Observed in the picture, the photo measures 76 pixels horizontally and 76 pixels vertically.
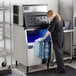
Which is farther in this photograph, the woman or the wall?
the wall

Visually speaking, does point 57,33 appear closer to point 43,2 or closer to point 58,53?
point 58,53

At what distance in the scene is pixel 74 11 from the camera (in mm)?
5539

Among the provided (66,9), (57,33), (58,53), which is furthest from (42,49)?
(66,9)

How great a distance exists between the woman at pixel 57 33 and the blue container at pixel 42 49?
0.58ft

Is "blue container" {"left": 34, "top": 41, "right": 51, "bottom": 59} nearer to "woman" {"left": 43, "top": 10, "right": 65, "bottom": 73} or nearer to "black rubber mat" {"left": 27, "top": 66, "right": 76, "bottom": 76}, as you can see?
"woman" {"left": 43, "top": 10, "right": 65, "bottom": 73}

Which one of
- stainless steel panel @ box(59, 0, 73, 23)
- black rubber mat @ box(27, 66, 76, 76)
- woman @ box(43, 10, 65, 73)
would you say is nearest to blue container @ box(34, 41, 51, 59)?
woman @ box(43, 10, 65, 73)

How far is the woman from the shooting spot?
4.68 metres

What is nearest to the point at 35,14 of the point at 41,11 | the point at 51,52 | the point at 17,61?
the point at 41,11

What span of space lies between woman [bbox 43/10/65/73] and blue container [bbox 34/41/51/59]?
0.58 feet

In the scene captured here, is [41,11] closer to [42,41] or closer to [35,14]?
[35,14]

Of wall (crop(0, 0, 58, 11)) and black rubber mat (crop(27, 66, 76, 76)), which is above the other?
wall (crop(0, 0, 58, 11))

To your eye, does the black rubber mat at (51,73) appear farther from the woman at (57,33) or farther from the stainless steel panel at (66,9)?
the stainless steel panel at (66,9)

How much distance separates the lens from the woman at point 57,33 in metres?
4.68

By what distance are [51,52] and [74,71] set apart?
2.24ft
